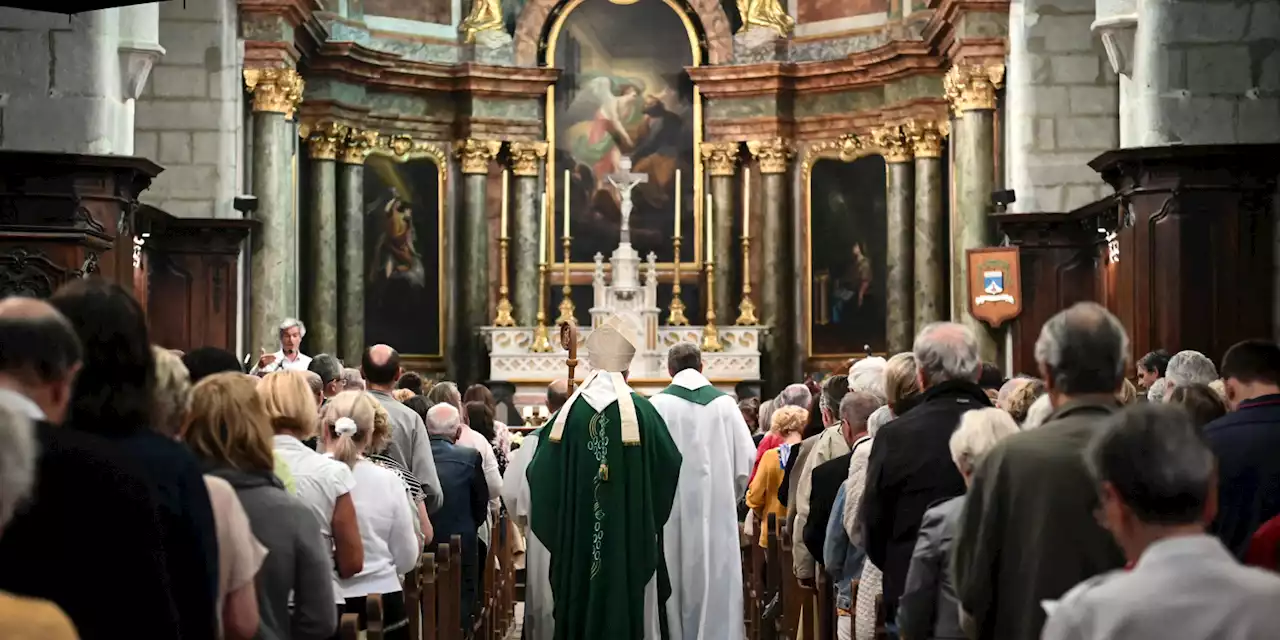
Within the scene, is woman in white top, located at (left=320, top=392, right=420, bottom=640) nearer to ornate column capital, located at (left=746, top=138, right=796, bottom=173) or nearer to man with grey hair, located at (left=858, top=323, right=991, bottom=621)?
man with grey hair, located at (left=858, top=323, right=991, bottom=621)

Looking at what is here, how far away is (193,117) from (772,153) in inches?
330

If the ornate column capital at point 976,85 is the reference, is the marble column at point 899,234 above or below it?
below

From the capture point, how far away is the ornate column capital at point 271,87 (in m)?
19.0

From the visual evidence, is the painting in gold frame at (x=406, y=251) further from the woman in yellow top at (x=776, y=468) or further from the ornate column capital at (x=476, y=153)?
the woman in yellow top at (x=776, y=468)

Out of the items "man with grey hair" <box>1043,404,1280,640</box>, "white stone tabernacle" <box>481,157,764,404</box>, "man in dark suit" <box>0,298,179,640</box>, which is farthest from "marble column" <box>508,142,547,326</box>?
"man with grey hair" <box>1043,404,1280,640</box>

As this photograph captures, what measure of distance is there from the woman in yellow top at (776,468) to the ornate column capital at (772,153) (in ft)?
44.1

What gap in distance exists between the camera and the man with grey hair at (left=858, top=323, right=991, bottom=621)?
19.1 ft

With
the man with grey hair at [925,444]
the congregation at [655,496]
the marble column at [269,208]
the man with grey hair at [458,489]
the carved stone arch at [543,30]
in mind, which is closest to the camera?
the congregation at [655,496]

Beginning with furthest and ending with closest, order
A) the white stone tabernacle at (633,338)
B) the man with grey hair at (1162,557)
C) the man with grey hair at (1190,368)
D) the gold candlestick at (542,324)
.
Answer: the gold candlestick at (542,324) → the white stone tabernacle at (633,338) → the man with grey hair at (1190,368) → the man with grey hair at (1162,557)

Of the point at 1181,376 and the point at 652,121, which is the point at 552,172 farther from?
the point at 1181,376

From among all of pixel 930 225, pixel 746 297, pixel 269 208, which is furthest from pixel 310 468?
pixel 746 297

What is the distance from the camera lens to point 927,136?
21.8 meters

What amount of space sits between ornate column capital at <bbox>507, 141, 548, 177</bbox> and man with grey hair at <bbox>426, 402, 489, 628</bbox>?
48.0ft

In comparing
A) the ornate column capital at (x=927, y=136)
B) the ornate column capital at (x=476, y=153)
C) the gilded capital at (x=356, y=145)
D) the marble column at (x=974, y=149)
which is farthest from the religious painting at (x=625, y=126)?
the marble column at (x=974, y=149)
